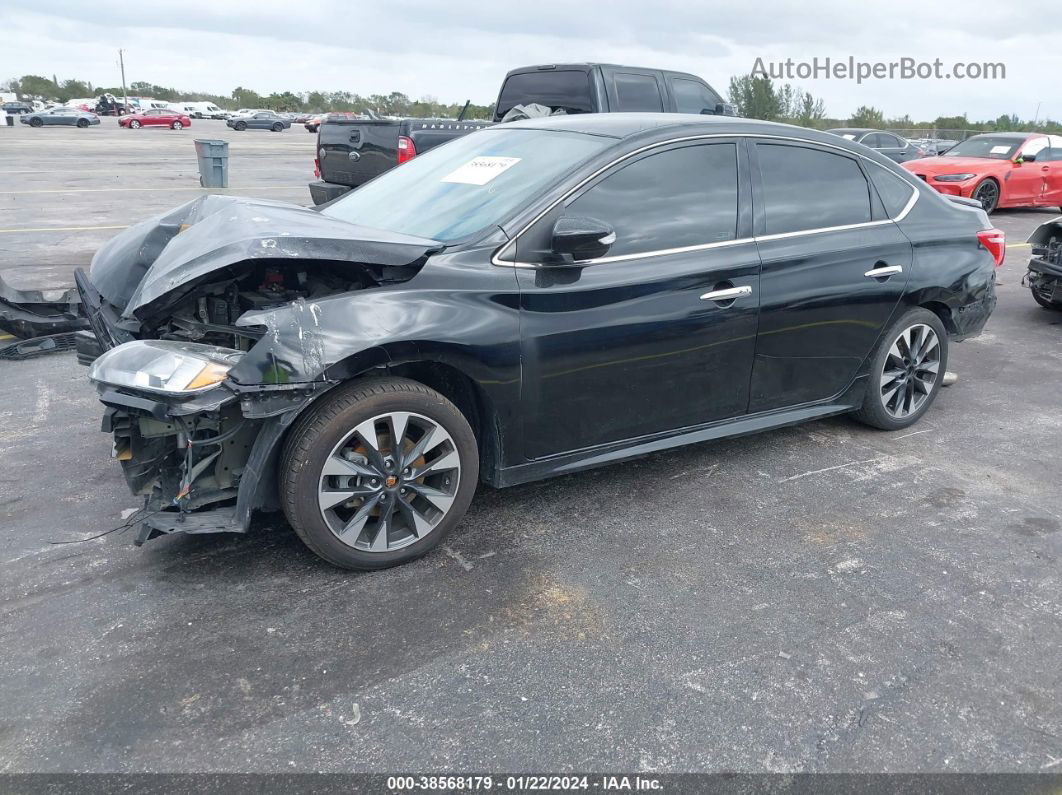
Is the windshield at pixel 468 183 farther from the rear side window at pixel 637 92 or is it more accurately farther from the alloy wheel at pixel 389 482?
the rear side window at pixel 637 92

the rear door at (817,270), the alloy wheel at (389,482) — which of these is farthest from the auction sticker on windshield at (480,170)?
the alloy wheel at (389,482)

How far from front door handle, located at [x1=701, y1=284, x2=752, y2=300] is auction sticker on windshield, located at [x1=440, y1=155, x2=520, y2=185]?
3.61ft

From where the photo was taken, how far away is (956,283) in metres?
4.98

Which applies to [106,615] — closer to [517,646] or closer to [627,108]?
[517,646]

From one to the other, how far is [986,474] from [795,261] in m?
1.57

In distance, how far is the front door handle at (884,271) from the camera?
15.0 feet

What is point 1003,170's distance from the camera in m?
15.6

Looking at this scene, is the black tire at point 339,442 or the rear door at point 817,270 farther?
the rear door at point 817,270

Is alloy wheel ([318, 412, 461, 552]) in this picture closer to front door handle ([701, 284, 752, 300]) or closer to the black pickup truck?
front door handle ([701, 284, 752, 300])

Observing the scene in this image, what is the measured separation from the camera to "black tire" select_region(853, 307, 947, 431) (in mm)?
4789

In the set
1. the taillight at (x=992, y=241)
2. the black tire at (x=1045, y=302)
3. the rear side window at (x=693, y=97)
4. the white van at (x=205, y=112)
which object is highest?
the white van at (x=205, y=112)

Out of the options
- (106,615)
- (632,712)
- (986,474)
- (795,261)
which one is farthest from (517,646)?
(986,474)

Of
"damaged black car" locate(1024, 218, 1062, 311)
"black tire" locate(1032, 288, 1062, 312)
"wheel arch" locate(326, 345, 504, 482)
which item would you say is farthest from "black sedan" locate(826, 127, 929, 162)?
"wheel arch" locate(326, 345, 504, 482)

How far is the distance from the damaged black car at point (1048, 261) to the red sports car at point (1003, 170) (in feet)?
25.7
